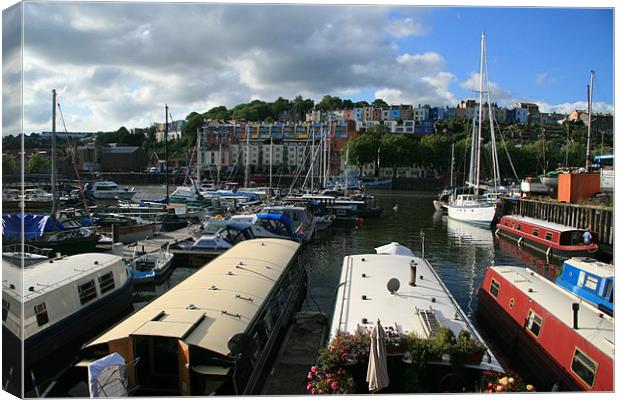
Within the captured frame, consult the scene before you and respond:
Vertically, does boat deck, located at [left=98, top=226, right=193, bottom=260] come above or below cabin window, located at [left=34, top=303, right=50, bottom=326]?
below

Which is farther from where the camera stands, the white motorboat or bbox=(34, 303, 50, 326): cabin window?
the white motorboat

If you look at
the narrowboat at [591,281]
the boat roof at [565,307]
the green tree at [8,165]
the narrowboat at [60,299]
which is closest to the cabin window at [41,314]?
the narrowboat at [60,299]

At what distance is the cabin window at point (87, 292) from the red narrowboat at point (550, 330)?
39.6 ft

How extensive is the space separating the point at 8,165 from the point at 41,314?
530 cm

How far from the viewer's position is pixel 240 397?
8.42 m

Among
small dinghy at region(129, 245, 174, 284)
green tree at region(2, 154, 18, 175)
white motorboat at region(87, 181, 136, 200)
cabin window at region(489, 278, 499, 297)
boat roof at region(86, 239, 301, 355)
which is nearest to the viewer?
green tree at region(2, 154, 18, 175)

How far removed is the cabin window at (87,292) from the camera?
14659mm

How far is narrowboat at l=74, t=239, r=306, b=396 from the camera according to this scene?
8.85 metres

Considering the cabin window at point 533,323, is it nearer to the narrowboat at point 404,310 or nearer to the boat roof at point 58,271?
the narrowboat at point 404,310

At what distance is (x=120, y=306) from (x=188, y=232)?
18.2m

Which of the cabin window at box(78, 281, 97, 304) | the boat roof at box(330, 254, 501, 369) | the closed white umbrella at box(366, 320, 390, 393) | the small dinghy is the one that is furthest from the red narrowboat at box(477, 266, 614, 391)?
the small dinghy

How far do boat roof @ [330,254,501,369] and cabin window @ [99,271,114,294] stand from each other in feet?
24.4

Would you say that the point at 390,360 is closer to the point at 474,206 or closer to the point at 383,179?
the point at 474,206

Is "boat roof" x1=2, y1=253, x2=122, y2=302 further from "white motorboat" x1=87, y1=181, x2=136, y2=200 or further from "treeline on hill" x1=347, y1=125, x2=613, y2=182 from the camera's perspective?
"treeline on hill" x1=347, y1=125, x2=613, y2=182
